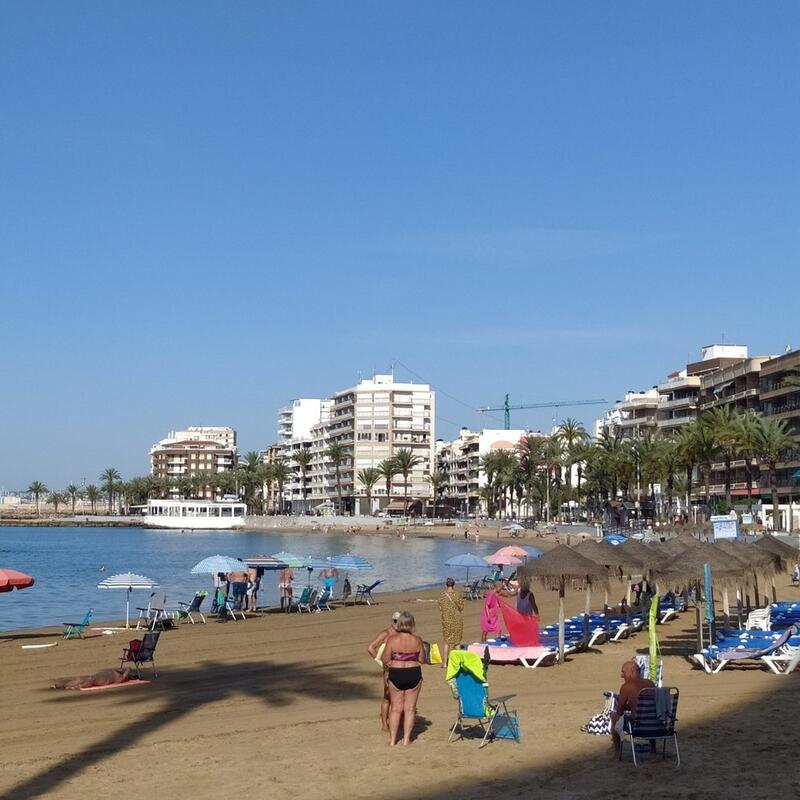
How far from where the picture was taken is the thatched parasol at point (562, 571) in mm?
17656

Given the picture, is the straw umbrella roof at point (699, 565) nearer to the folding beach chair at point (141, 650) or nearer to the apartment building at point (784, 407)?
the folding beach chair at point (141, 650)

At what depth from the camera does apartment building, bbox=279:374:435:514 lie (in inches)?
6398

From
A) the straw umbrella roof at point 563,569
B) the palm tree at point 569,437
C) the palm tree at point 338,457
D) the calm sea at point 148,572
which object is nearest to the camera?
the straw umbrella roof at point 563,569

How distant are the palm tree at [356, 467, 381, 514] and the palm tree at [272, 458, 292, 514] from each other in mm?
23476

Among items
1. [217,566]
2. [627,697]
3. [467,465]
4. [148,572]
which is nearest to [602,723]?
[627,697]

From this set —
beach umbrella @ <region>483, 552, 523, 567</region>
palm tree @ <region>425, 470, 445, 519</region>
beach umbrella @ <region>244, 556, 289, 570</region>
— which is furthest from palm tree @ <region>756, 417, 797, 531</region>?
palm tree @ <region>425, 470, 445, 519</region>

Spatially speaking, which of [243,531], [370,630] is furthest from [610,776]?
[243,531]

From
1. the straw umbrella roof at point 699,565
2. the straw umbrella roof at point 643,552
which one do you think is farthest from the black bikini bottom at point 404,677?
the straw umbrella roof at point 643,552

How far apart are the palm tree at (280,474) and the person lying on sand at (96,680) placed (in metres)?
164

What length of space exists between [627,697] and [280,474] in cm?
17064

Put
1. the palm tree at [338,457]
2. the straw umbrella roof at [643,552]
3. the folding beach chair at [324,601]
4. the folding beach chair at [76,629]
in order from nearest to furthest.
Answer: the straw umbrella roof at [643,552]
the folding beach chair at [76,629]
the folding beach chair at [324,601]
the palm tree at [338,457]

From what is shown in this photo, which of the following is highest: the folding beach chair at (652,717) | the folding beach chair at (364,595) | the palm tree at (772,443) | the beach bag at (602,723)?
the palm tree at (772,443)

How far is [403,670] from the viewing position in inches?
445

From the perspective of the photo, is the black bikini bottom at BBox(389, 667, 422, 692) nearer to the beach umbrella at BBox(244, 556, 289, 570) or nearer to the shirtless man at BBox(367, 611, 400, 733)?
the shirtless man at BBox(367, 611, 400, 733)
